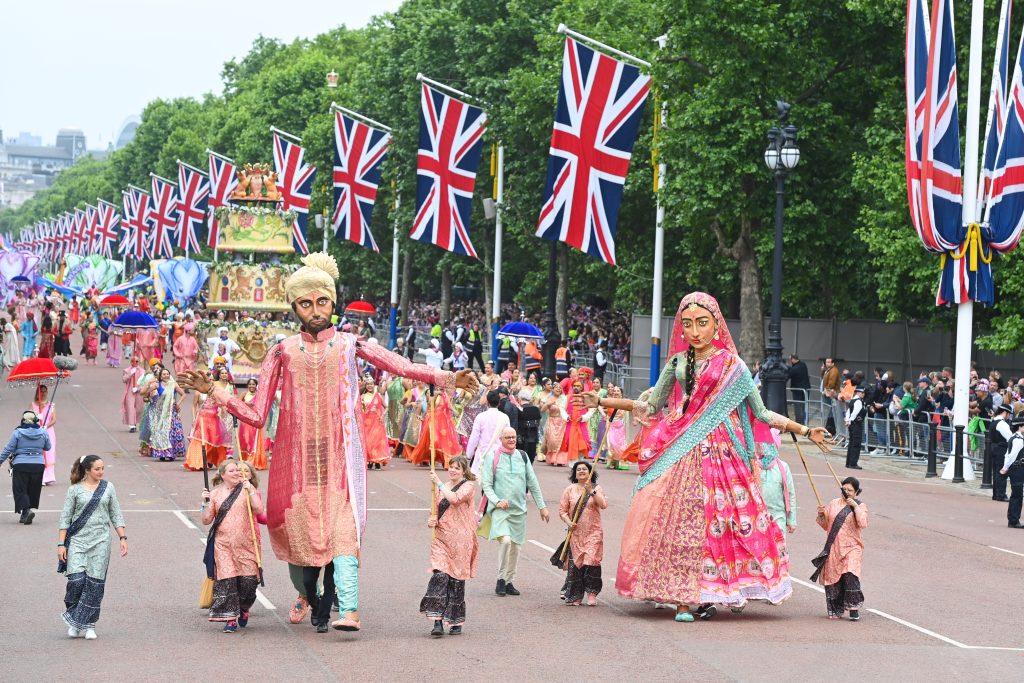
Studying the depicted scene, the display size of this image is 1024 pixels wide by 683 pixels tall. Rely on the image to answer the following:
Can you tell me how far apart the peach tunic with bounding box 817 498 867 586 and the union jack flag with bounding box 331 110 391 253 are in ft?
108

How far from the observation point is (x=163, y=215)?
242 feet

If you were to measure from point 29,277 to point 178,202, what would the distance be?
18448 mm

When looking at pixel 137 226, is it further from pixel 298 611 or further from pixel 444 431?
pixel 298 611

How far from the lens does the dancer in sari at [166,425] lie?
24281mm

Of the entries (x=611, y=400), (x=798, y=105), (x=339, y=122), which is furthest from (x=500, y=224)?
(x=611, y=400)

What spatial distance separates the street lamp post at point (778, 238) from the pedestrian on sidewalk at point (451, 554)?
16794 mm

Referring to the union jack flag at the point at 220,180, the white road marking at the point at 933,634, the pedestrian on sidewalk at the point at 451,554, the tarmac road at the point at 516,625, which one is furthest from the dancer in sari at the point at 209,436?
the union jack flag at the point at 220,180

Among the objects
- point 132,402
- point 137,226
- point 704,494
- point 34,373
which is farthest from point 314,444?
point 137,226

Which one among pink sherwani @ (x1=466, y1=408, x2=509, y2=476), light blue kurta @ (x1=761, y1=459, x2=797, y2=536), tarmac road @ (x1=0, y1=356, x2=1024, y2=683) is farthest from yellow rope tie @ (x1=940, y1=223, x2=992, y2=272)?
light blue kurta @ (x1=761, y1=459, x2=797, y2=536)

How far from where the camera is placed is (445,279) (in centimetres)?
5834

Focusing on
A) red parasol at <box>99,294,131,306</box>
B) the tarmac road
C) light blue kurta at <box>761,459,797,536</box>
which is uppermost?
red parasol at <box>99,294,131,306</box>

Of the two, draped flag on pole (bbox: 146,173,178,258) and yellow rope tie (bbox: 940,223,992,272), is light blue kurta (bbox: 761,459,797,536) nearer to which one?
yellow rope tie (bbox: 940,223,992,272)

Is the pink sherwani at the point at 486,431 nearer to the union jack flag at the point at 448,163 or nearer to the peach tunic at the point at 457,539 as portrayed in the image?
the peach tunic at the point at 457,539

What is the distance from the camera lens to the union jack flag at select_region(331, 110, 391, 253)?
147 feet
